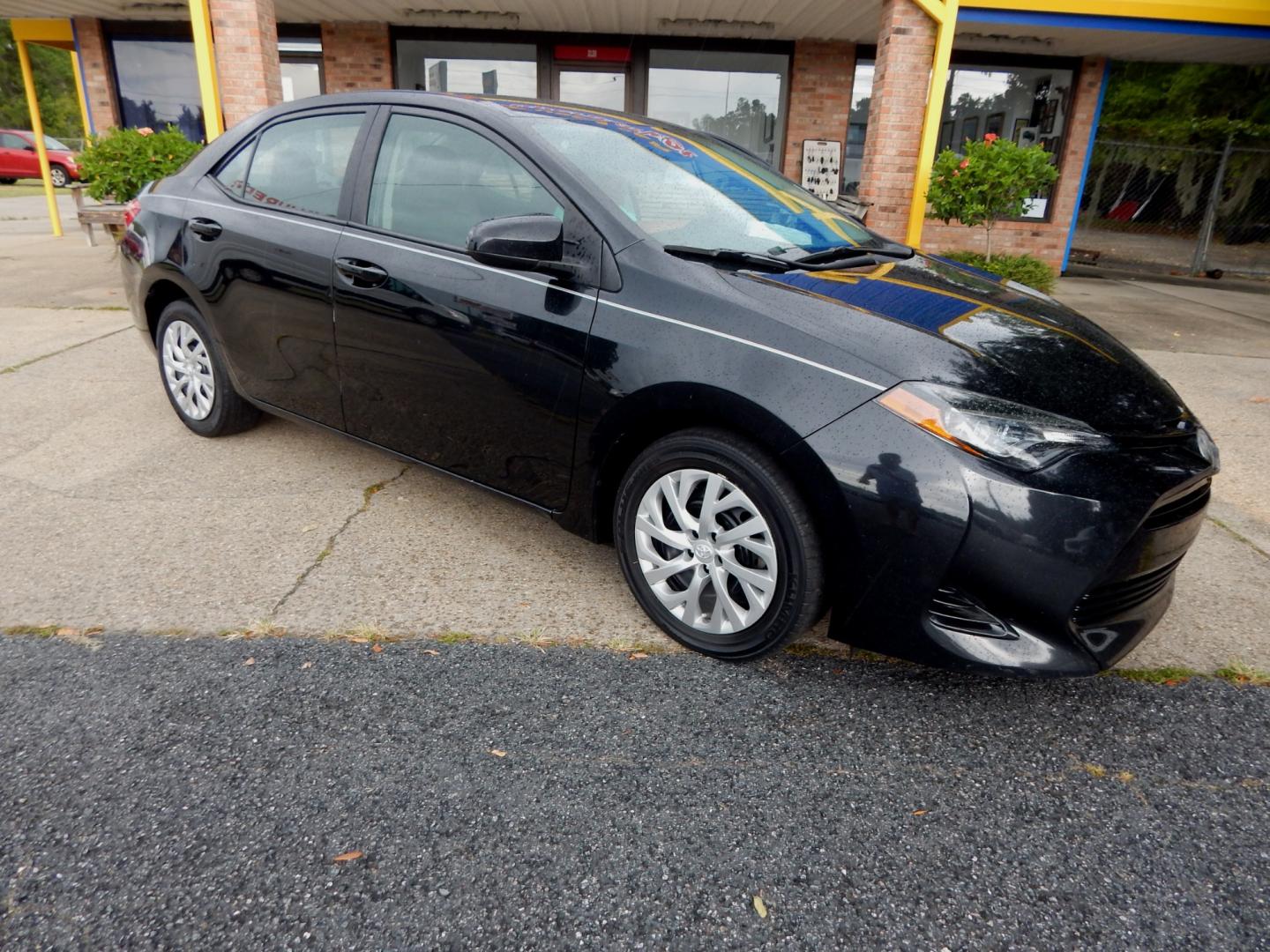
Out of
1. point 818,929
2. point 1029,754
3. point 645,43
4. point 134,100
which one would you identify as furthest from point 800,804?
point 134,100

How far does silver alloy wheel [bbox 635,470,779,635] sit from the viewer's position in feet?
8.22

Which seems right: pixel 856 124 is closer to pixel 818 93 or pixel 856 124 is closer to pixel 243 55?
pixel 818 93

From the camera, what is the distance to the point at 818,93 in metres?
12.3

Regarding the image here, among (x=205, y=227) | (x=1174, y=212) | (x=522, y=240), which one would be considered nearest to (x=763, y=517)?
(x=522, y=240)

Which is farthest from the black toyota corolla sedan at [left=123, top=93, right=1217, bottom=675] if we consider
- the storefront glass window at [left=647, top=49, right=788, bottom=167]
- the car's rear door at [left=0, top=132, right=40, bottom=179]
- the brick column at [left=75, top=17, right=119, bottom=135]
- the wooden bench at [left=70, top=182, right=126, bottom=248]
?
the car's rear door at [left=0, top=132, right=40, bottom=179]

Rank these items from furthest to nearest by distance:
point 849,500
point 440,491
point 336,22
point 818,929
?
1. point 336,22
2. point 440,491
3. point 849,500
4. point 818,929

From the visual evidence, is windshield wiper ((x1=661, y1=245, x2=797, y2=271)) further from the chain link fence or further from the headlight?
the chain link fence

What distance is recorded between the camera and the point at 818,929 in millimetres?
1781

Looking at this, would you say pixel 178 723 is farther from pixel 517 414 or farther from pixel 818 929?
pixel 818 929

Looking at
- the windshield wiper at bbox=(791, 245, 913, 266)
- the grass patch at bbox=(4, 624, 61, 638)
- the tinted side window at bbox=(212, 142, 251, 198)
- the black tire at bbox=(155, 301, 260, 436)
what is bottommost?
the grass patch at bbox=(4, 624, 61, 638)

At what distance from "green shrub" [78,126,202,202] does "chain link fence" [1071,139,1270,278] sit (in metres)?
13.6

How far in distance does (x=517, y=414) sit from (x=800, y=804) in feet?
5.02

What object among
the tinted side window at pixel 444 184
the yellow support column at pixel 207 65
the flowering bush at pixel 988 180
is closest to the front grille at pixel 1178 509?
the tinted side window at pixel 444 184

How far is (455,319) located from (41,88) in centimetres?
5788
